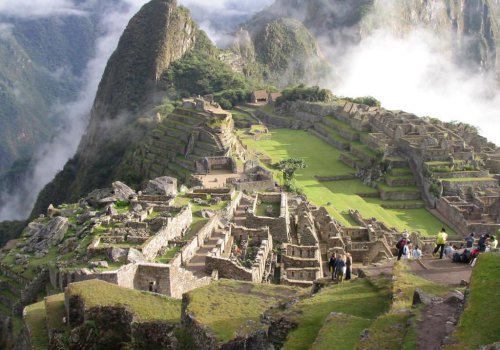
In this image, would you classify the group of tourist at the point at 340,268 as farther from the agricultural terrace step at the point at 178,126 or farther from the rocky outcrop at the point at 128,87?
the rocky outcrop at the point at 128,87

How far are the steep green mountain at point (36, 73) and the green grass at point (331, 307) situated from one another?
353 ft

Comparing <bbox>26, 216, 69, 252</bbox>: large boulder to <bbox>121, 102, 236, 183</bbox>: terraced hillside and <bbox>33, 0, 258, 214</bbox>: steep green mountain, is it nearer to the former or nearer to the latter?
<bbox>121, 102, 236, 183</bbox>: terraced hillside

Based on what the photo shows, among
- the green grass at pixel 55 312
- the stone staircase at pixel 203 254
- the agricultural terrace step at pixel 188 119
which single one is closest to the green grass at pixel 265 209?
the stone staircase at pixel 203 254

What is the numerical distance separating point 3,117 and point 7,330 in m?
104

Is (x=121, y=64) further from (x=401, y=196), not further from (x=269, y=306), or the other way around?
(x=269, y=306)

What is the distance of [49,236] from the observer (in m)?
27.0

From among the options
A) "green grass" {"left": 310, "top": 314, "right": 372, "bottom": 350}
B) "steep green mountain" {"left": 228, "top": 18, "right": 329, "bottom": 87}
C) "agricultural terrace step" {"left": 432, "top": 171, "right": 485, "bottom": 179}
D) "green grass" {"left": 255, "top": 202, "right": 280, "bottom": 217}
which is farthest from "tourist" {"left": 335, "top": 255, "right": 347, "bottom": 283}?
"steep green mountain" {"left": 228, "top": 18, "right": 329, "bottom": 87}

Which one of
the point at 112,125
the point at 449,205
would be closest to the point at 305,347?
the point at 449,205

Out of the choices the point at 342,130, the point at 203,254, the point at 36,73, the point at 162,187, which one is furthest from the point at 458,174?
the point at 36,73

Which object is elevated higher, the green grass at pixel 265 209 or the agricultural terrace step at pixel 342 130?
the agricultural terrace step at pixel 342 130

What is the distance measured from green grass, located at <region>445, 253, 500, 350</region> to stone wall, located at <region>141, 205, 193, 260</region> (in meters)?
12.9

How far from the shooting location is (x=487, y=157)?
66.5 metres

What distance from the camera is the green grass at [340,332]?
11.2m

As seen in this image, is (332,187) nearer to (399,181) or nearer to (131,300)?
(399,181)
